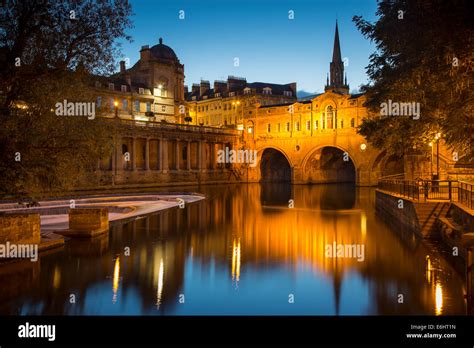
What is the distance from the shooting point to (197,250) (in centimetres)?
1816

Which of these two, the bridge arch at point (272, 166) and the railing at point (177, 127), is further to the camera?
the bridge arch at point (272, 166)

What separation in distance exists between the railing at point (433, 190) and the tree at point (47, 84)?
1453cm

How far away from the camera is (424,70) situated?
17406 mm

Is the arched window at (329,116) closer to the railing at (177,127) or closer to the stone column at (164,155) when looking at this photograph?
the railing at (177,127)

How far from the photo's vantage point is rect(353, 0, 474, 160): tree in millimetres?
12680

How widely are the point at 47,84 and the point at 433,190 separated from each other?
19538mm

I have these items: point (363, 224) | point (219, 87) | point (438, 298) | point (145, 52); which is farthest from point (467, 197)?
point (219, 87)

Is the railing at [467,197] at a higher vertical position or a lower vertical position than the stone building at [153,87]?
lower

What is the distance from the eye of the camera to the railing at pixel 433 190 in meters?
19.2

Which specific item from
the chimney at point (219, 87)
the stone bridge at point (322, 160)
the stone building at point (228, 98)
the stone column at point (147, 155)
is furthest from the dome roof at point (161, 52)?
the stone column at point (147, 155)

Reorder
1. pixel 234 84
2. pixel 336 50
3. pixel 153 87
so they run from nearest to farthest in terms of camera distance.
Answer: pixel 153 87 → pixel 234 84 → pixel 336 50

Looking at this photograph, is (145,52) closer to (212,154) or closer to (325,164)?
(212,154)

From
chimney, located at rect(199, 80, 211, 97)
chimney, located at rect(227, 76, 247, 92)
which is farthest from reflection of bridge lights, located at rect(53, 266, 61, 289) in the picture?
chimney, located at rect(199, 80, 211, 97)

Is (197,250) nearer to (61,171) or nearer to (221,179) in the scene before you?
(61,171)
